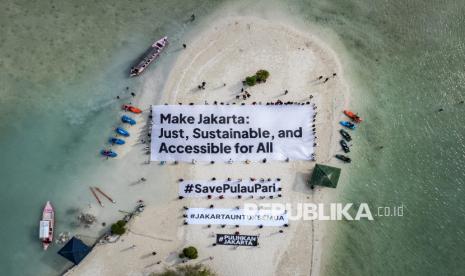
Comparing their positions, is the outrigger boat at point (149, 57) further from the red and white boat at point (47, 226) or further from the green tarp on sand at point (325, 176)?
the green tarp on sand at point (325, 176)

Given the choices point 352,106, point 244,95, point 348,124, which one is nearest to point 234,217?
point 244,95

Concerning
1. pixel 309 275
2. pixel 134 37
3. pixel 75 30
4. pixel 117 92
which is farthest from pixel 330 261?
pixel 75 30

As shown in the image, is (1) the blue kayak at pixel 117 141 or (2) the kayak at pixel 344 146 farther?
(2) the kayak at pixel 344 146

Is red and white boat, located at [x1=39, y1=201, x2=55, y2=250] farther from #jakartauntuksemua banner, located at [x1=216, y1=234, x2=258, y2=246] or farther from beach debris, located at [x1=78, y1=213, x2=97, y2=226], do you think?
#jakartauntuksemua banner, located at [x1=216, y1=234, x2=258, y2=246]

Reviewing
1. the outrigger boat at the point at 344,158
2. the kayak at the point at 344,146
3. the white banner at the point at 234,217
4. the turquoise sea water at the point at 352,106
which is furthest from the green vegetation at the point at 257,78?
the white banner at the point at 234,217

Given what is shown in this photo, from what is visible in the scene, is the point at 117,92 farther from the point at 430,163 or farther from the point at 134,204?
the point at 430,163
